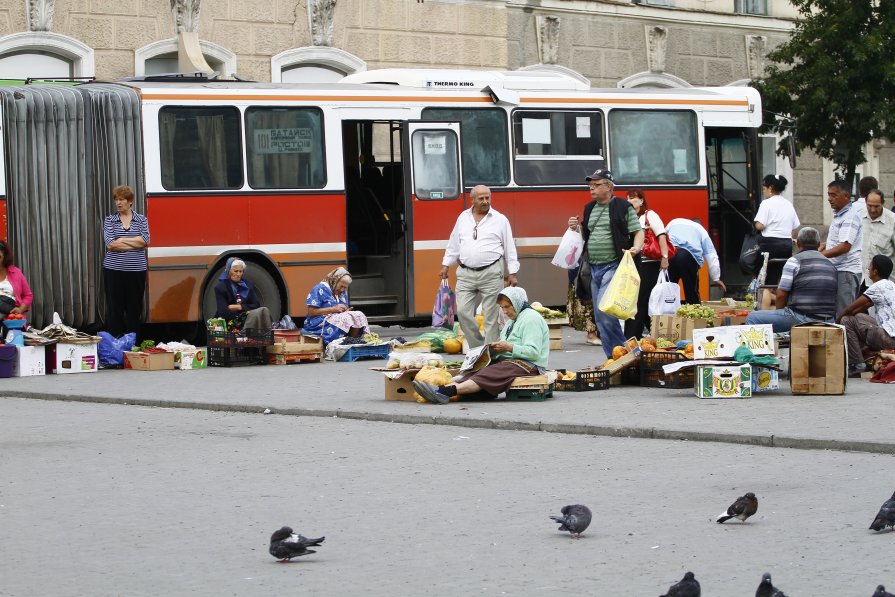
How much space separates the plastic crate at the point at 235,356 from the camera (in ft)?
58.4

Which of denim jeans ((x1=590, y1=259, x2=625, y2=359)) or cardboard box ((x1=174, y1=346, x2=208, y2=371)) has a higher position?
denim jeans ((x1=590, y1=259, x2=625, y2=359))

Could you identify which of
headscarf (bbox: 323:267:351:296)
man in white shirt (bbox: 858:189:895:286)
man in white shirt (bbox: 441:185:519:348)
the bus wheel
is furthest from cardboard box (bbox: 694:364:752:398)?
the bus wheel

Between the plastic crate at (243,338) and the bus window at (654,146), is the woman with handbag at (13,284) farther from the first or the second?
the bus window at (654,146)

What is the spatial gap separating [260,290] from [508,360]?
716 centimetres

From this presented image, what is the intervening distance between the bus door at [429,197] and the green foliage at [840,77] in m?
8.60

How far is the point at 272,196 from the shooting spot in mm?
20312

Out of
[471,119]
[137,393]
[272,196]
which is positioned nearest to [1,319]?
[137,393]

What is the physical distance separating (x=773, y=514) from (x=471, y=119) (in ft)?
47.0

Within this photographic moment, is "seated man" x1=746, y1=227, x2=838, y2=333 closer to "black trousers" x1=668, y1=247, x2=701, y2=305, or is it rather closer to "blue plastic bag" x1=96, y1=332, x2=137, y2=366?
"black trousers" x1=668, y1=247, x2=701, y2=305

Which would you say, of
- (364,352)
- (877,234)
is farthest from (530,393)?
(364,352)

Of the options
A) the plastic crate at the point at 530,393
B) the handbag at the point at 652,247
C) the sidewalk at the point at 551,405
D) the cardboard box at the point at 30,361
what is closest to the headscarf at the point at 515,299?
the plastic crate at the point at 530,393

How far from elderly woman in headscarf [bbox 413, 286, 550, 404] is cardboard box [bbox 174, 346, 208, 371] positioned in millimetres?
4855

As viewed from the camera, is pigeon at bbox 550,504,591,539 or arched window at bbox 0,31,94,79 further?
arched window at bbox 0,31,94,79

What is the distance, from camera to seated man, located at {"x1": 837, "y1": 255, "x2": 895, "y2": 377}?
14.4 meters
